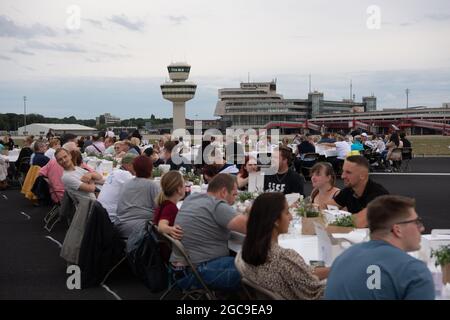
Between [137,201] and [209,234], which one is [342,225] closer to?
[209,234]

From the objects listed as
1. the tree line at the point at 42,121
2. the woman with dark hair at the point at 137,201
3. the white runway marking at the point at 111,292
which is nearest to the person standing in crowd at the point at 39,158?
the woman with dark hair at the point at 137,201

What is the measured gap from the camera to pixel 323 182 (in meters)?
5.58

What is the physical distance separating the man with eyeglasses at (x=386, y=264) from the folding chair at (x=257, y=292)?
13.9 inches

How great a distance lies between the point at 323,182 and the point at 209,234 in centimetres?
189

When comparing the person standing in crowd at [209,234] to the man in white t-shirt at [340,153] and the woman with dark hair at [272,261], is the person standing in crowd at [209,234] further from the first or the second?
the man in white t-shirt at [340,153]

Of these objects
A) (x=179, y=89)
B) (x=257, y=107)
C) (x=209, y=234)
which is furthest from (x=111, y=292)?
(x=257, y=107)

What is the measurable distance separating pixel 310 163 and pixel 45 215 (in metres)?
7.84

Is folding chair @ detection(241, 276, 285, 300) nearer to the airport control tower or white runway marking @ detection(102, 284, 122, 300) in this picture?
white runway marking @ detection(102, 284, 122, 300)

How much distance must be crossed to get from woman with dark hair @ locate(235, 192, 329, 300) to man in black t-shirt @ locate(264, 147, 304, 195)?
3165mm

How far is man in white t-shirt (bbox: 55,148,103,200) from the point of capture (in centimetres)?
683

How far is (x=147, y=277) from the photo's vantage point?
4.33 m

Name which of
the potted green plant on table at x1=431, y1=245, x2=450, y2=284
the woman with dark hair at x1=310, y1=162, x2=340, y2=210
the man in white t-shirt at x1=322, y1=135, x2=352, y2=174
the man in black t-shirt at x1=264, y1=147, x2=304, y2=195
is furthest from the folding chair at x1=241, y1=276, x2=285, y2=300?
the man in white t-shirt at x1=322, y1=135, x2=352, y2=174

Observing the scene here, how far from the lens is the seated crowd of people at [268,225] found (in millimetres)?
2393
